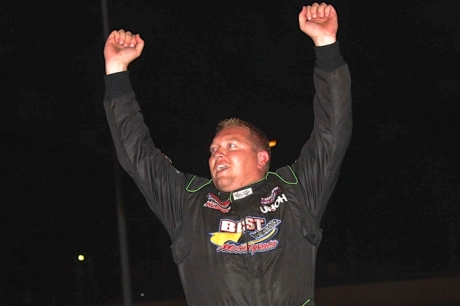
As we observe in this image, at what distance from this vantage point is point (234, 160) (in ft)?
12.4

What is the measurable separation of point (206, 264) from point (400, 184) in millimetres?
27468

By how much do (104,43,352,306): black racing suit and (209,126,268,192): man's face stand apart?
7cm

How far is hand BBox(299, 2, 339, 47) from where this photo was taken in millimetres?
3605

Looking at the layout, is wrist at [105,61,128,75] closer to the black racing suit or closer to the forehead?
the black racing suit

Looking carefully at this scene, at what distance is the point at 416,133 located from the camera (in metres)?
35.3

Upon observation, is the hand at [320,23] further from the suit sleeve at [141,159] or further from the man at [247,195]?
the suit sleeve at [141,159]

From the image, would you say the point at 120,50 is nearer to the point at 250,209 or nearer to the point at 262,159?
the point at 262,159

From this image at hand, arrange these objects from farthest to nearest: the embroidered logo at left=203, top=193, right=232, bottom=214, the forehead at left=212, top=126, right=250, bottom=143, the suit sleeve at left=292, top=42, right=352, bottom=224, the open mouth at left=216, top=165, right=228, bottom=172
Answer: the forehead at left=212, top=126, right=250, bottom=143 < the open mouth at left=216, top=165, right=228, bottom=172 < the embroidered logo at left=203, top=193, right=232, bottom=214 < the suit sleeve at left=292, top=42, right=352, bottom=224

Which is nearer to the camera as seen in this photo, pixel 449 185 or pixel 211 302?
pixel 211 302

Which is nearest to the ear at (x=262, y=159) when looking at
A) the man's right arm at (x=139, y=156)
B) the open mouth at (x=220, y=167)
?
the open mouth at (x=220, y=167)

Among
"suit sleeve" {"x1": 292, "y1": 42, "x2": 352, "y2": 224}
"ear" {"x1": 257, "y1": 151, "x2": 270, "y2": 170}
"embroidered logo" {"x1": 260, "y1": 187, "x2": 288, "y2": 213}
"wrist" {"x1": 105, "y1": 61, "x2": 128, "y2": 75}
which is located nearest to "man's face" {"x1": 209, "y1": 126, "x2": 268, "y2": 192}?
"ear" {"x1": 257, "y1": 151, "x2": 270, "y2": 170}

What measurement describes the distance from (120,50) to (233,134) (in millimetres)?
824

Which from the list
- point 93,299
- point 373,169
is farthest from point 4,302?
point 373,169

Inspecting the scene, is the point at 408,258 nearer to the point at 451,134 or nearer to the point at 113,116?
the point at 113,116
